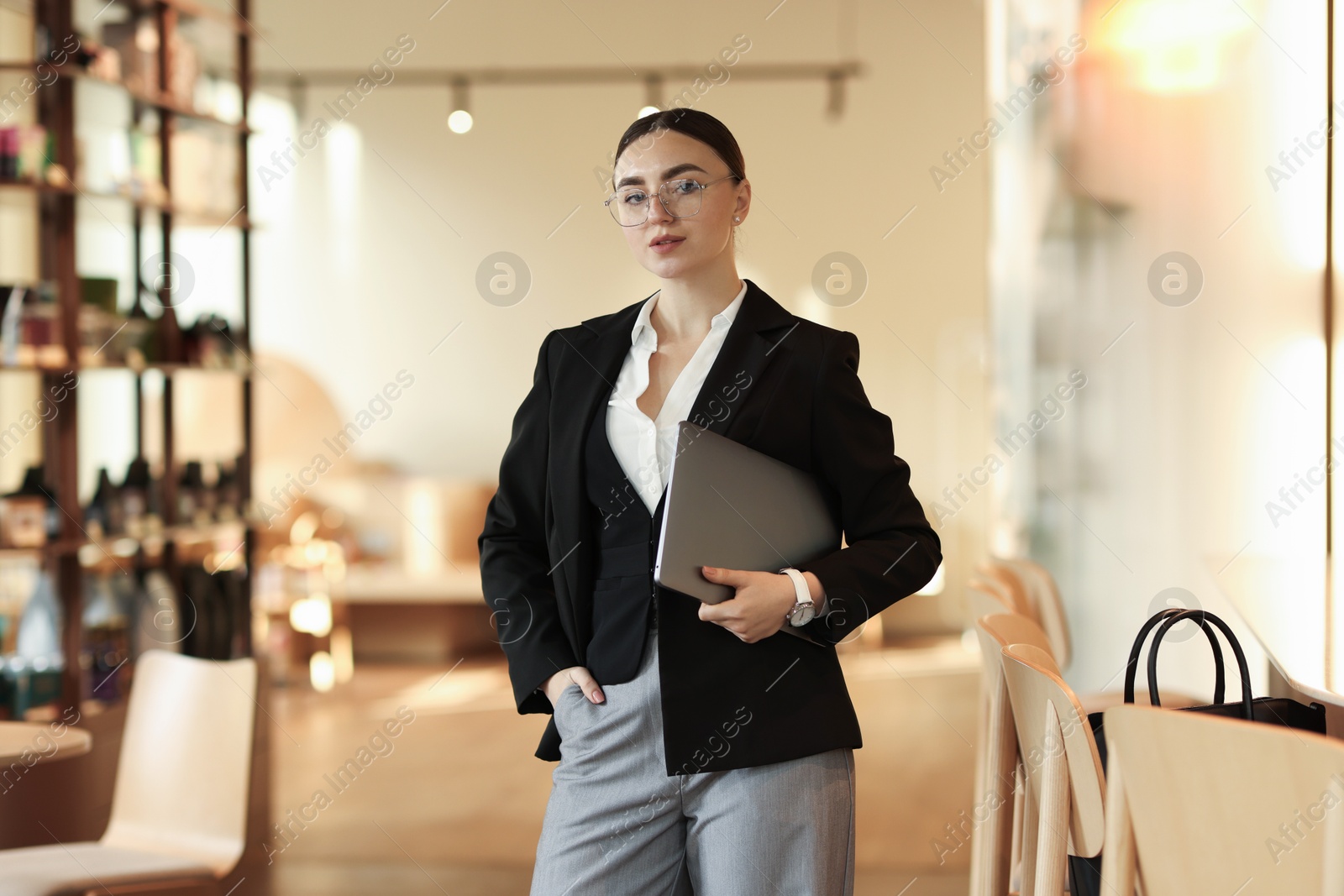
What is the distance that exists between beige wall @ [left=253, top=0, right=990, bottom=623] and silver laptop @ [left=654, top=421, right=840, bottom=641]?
4.79 meters

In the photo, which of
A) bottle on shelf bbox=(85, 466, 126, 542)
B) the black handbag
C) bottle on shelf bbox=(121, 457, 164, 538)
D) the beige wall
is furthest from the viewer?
the beige wall

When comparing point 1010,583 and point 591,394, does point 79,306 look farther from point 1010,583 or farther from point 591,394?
point 1010,583

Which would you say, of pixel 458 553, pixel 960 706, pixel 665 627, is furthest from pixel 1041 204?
pixel 458 553

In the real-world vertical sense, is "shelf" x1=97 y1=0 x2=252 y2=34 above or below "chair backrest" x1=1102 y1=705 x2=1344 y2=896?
above

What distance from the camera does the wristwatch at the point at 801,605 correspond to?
3.76ft

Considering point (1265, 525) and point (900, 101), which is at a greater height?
point (900, 101)

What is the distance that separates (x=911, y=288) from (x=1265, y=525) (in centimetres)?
321

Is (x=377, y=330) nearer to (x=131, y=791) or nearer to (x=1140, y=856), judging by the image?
(x=131, y=791)

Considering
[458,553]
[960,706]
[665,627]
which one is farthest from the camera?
[458,553]

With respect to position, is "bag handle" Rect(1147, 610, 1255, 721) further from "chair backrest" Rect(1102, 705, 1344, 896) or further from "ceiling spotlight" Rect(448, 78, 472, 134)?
"ceiling spotlight" Rect(448, 78, 472, 134)

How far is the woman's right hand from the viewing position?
3.93 ft

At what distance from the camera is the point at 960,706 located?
4.79m

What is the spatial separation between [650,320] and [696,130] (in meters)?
0.22

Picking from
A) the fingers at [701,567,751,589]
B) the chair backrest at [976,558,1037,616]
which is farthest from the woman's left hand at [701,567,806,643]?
the chair backrest at [976,558,1037,616]
